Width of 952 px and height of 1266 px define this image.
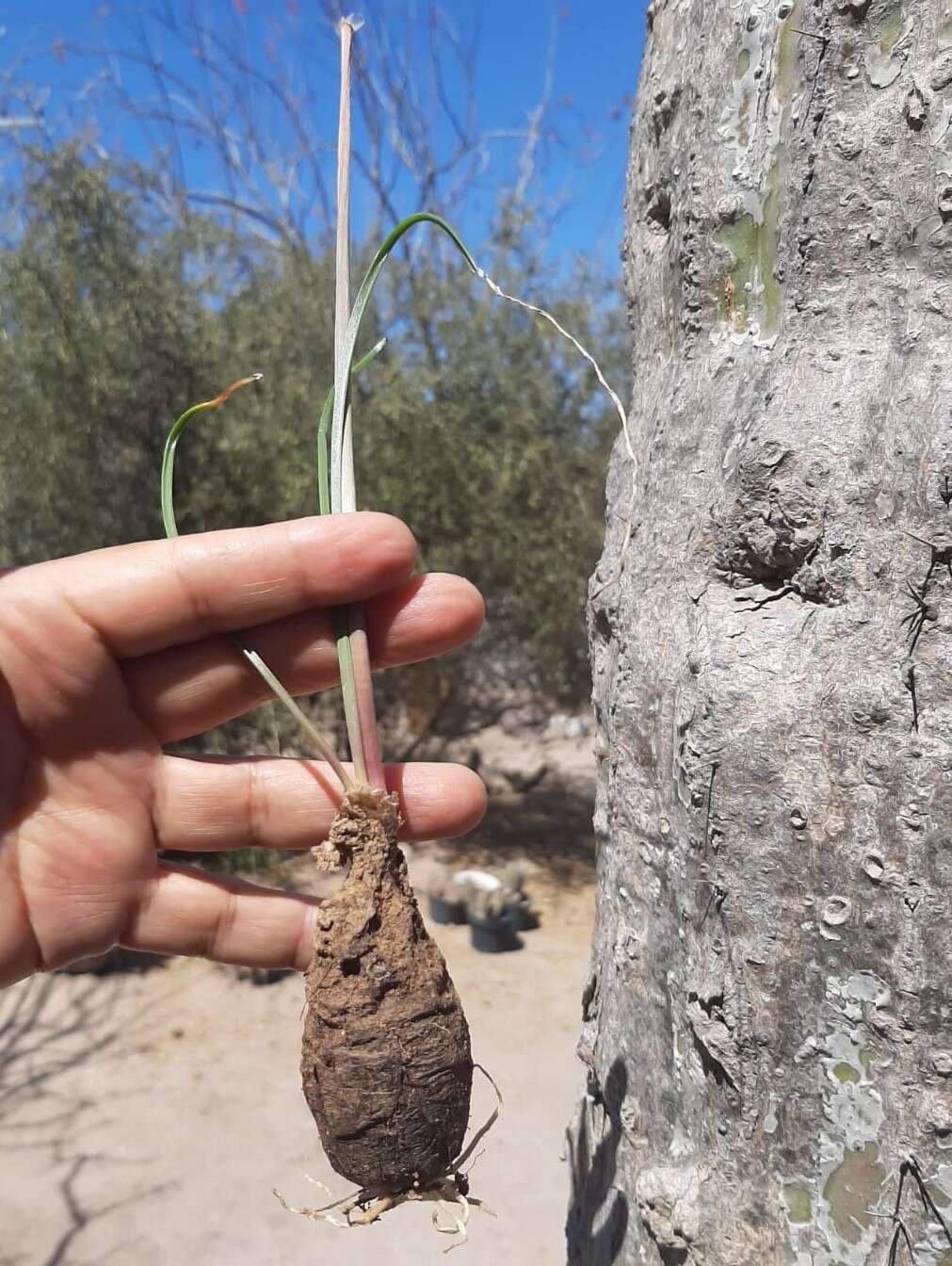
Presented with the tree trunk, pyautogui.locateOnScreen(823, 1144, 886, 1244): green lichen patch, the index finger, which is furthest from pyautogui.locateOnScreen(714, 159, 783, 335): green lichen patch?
pyautogui.locateOnScreen(823, 1144, 886, 1244): green lichen patch

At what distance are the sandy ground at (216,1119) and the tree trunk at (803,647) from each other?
247 centimetres

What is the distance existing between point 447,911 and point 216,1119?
203cm

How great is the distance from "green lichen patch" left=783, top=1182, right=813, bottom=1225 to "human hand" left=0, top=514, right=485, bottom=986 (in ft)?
2.68

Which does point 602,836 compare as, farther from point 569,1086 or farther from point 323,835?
point 569,1086

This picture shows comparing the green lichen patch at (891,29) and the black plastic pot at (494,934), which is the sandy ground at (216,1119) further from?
the green lichen patch at (891,29)

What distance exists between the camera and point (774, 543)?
1192mm

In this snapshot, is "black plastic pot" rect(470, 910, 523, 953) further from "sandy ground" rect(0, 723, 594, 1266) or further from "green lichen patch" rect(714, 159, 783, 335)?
"green lichen patch" rect(714, 159, 783, 335)

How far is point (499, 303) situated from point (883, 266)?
605cm

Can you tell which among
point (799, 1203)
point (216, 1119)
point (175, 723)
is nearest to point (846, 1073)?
point (799, 1203)

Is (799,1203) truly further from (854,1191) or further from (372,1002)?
(372,1002)

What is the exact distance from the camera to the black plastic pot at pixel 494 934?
212 inches

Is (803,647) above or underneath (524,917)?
above

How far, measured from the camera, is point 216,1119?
395cm

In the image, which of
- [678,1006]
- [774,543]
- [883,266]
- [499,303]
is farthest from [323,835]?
[499,303]
